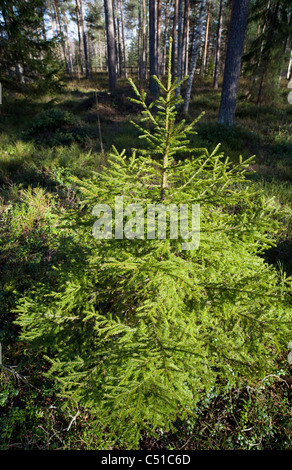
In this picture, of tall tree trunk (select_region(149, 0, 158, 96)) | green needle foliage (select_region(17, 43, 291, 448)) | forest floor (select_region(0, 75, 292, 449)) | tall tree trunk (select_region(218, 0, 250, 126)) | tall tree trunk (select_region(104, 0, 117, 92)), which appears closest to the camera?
green needle foliage (select_region(17, 43, 291, 448))

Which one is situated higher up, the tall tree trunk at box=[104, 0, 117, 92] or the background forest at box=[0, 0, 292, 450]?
A: the tall tree trunk at box=[104, 0, 117, 92]

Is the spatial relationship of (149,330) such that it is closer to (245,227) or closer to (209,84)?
(245,227)

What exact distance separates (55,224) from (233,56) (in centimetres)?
941

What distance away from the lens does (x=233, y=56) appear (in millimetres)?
8750

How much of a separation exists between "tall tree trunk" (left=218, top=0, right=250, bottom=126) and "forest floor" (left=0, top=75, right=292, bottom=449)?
37.2 inches

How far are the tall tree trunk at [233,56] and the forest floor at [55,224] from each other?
0.95 meters

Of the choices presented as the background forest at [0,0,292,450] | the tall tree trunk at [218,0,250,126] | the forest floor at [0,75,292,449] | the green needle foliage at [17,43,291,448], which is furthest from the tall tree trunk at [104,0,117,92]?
the green needle foliage at [17,43,291,448]

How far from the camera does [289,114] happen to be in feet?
41.2

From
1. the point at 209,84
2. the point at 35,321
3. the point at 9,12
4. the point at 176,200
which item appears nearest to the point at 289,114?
the point at 209,84

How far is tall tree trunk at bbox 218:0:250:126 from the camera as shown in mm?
8203

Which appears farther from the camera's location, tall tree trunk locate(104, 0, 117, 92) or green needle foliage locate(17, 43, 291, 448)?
tall tree trunk locate(104, 0, 117, 92)

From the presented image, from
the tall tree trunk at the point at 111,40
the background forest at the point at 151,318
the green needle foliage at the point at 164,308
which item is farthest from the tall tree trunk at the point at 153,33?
the green needle foliage at the point at 164,308

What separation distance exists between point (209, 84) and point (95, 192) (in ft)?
81.9

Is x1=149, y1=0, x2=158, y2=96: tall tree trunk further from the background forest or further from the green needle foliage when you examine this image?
the green needle foliage
